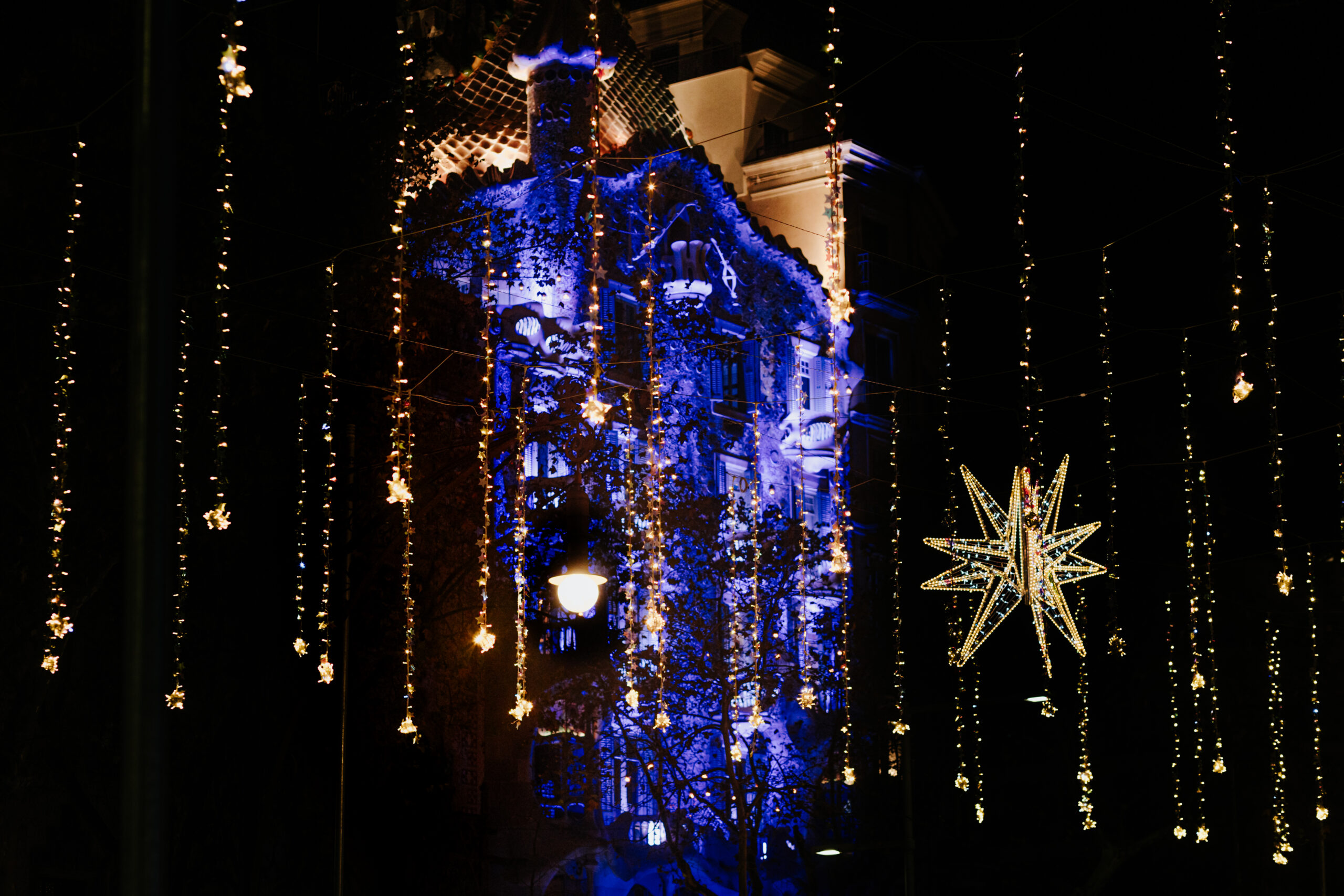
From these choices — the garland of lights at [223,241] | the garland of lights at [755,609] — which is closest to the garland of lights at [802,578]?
the garland of lights at [755,609]

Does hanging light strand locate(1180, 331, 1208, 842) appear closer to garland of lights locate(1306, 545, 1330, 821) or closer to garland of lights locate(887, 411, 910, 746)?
garland of lights locate(1306, 545, 1330, 821)

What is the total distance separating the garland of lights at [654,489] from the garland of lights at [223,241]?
4016mm

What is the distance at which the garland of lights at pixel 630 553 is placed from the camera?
69.9 ft

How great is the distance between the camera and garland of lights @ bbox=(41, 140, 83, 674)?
1342 cm

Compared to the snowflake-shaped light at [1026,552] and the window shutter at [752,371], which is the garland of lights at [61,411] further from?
the window shutter at [752,371]

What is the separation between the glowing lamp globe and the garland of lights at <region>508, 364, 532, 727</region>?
3.80 feet

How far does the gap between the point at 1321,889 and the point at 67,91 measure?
72.3ft

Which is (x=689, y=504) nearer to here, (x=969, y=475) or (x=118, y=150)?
(x=969, y=475)

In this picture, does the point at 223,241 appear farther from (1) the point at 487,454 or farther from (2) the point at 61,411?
(1) the point at 487,454

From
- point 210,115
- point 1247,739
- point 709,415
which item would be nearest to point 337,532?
point 210,115

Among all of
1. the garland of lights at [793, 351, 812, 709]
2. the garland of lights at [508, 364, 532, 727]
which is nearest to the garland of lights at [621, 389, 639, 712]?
A: the garland of lights at [508, 364, 532, 727]

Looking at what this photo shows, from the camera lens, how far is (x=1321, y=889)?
2486 cm

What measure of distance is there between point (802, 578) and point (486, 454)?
820 centimetres

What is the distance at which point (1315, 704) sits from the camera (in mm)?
22203
